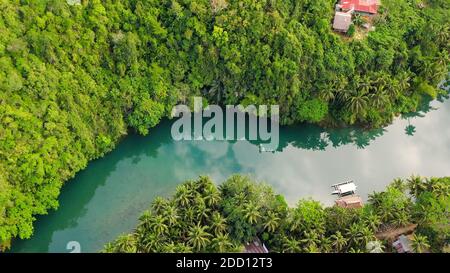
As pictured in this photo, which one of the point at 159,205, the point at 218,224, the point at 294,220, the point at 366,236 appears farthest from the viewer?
the point at 159,205

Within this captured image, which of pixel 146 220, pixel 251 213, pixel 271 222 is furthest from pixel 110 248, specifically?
pixel 271 222

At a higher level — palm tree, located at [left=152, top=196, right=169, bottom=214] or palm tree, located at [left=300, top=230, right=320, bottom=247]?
palm tree, located at [left=152, top=196, right=169, bottom=214]

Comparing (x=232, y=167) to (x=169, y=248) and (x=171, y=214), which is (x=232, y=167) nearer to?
(x=171, y=214)

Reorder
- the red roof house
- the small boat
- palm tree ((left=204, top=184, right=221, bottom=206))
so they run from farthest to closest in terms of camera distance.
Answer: the red roof house < the small boat < palm tree ((left=204, top=184, right=221, bottom=206))

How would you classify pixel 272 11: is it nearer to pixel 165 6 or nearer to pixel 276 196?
pixel 165 6

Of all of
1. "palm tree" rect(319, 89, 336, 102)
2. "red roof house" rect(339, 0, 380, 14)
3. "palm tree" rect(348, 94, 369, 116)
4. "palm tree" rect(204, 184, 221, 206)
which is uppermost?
"red roof house" rect(339, 0, 380, 14)

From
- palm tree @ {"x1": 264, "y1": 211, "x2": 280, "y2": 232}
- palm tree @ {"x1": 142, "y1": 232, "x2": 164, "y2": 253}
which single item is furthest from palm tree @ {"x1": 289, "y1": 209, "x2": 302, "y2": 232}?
palm tree @ {"x1": 142, "y1": 232, "x2": 164, "y2": 253}

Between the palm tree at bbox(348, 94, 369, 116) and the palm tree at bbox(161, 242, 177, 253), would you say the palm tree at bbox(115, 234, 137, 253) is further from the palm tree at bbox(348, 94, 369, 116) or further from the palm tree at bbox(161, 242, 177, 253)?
the palm tree at bbox(348, 94, 369, 116)
